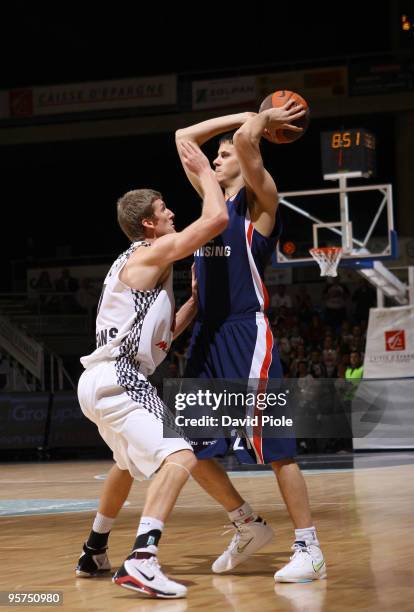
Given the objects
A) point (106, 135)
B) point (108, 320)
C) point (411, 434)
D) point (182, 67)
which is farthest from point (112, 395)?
point (182, 67)

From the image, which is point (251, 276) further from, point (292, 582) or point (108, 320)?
point (292, 582)

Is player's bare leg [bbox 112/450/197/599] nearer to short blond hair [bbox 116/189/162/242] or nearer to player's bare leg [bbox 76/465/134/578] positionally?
player's bare leg [bbox 76/465/134/578]

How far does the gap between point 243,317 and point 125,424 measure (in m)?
0.90

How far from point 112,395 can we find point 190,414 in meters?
0.63

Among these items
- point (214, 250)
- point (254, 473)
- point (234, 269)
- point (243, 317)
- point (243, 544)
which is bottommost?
point (254, 473)

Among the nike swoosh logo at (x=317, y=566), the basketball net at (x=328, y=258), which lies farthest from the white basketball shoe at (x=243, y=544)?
the basketball net at (x=328, y=258)

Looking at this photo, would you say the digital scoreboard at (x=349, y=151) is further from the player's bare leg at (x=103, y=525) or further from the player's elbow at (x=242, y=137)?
the player's bare leg at (x=103, y=525)

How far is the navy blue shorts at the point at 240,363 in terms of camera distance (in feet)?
16.8

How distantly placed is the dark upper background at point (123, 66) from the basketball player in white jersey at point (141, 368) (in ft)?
72.7

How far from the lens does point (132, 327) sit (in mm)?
5059

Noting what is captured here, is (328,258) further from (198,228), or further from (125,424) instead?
(125,424)

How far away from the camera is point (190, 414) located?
5.45m

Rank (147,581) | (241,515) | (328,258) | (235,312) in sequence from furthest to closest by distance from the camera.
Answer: (328,258), (241,515), (235,312), (147,581)

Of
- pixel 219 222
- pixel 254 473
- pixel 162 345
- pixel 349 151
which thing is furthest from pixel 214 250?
pixel 349 151
